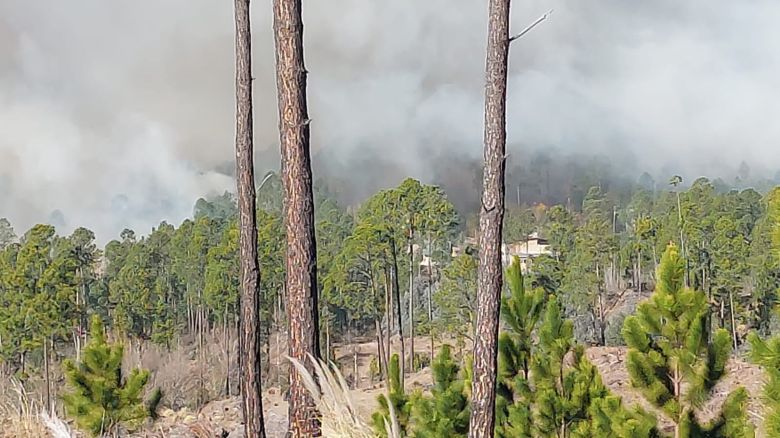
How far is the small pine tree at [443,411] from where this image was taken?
6.07 m

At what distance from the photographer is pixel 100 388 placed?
7.99 metres

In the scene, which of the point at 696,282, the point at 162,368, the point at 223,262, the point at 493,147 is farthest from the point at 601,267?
the point at 493,147

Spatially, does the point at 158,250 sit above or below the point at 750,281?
above

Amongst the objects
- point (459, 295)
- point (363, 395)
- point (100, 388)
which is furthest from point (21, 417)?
point (459, 295)

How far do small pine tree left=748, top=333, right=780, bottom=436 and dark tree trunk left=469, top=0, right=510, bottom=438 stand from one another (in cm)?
137

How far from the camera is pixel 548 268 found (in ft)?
81.2

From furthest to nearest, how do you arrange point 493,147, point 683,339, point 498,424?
1. point 498,424
2. point 683,339
3. point 493,147

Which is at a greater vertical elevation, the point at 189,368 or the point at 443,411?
the point at 443,411

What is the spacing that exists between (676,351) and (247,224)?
401cm

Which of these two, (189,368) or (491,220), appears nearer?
(491,220)

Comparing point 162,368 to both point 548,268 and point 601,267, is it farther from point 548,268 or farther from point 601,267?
point 601,267

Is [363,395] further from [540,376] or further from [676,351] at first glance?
[676,351]

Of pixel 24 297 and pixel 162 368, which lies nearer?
pixel 24 297

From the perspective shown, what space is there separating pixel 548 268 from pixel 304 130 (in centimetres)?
1974
